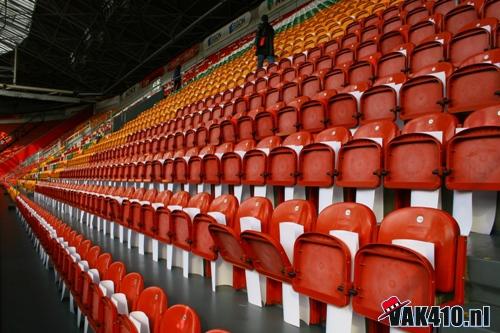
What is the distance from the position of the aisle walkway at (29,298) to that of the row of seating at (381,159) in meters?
0.81

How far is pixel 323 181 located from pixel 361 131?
22 cm

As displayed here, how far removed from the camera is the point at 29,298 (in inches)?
59.9

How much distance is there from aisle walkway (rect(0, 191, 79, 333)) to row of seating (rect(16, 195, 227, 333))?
9cm

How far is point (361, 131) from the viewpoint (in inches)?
44.5

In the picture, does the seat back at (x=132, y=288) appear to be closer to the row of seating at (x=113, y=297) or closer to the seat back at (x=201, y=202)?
the row of seating at (x=113, y=297)

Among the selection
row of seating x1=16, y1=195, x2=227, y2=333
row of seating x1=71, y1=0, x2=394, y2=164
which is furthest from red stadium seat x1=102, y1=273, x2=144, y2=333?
row of seating x1=71, y1=0, x2=394, y2=164

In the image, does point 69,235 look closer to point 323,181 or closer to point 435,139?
point 323,181

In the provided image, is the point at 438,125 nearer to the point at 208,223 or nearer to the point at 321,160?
the point at 321,160

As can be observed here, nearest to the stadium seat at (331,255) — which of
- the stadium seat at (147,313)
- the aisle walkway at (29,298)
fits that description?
the stadium seat at (147,313)

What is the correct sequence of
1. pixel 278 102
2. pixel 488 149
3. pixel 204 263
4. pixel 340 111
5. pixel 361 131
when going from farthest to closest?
pixel 278 102
pixel 340 111
pixel 204 263
pixel 361 131
pixel 488 149

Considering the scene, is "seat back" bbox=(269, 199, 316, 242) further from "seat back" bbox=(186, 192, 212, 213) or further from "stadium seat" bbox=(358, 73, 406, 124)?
"stadium seat" bbox=(358, 73, 406, 124)

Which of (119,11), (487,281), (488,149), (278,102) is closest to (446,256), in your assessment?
(487,281)

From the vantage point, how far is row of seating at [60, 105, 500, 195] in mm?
765

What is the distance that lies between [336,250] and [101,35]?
7438mm
